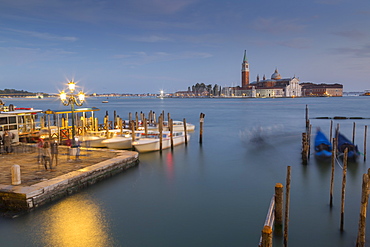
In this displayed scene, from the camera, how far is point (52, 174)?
39.0 ft

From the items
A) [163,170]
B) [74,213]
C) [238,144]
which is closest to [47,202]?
[74,213]

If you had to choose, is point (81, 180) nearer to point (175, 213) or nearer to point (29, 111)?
point (175, 213)

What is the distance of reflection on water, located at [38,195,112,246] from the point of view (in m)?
8.66

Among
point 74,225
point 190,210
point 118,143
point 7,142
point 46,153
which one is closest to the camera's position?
point 74,225

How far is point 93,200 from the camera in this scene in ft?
37.9

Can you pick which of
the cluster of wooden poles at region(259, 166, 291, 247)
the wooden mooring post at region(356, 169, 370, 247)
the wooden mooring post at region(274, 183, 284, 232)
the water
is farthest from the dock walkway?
the wooden mooring post at region(356, 169, 370, 247)

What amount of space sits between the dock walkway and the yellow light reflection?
0.65m

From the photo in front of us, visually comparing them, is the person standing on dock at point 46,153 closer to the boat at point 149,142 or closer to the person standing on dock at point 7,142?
the person standing on dock at point 7,142

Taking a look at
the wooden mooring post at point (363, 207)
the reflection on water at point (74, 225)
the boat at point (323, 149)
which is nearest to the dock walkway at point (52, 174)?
the reflection on water at point (74, 225)

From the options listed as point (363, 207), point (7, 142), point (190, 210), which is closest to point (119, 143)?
point (7, 142)

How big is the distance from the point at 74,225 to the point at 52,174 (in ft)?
10.5

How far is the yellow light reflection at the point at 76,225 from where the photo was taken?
28.3ft

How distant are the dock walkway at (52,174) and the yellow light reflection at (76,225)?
645mm

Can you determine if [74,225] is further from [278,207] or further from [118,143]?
[118,143]
